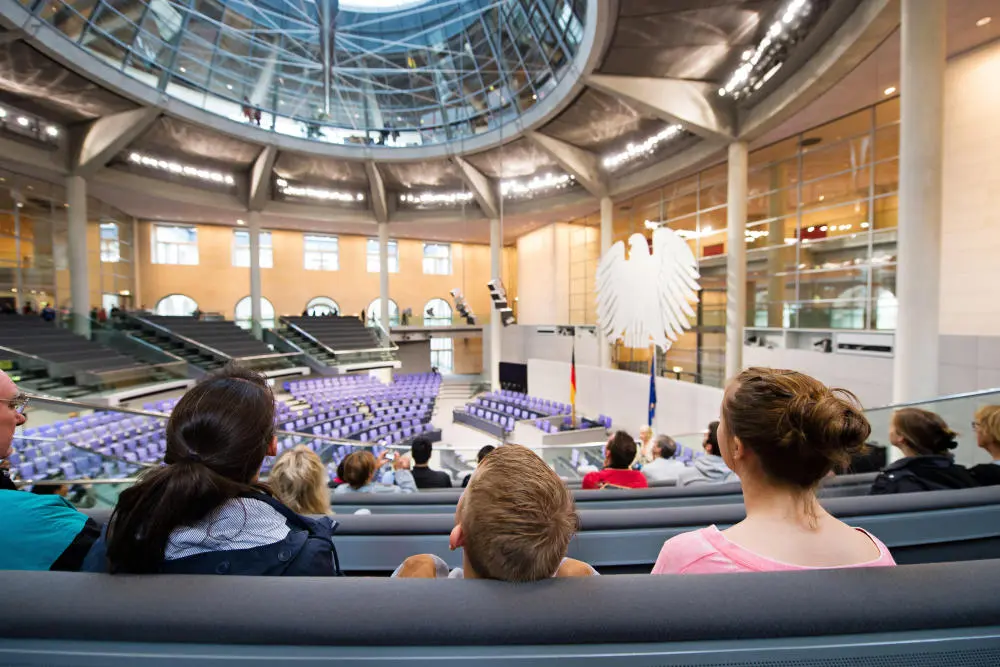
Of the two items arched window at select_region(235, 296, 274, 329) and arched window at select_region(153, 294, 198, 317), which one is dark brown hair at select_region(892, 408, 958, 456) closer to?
arched window at select_region(235, 296, 274, 329)

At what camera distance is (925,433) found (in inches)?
85.0

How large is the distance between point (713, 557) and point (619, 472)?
2.46 m

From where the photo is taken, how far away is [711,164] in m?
14.6

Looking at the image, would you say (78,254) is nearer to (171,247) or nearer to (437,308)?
(171,247)

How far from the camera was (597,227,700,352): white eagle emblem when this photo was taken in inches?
314

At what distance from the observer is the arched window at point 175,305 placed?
2278 centimetres

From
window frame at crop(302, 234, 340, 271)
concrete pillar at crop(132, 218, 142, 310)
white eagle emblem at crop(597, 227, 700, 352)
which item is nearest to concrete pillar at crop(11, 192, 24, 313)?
concrete pillar at crop(132, 218, 142, 310)

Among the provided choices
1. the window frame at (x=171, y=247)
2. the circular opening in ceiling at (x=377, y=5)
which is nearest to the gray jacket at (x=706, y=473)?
the circular opening in ceiling at (x=377, y=5)

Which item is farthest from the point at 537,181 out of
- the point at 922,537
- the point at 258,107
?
the point at 922,537

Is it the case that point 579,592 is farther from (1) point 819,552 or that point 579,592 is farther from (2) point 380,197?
(2) point 380,197

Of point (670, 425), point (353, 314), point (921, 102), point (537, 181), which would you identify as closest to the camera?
point (921, 102)

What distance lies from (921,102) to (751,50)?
6.12 meters

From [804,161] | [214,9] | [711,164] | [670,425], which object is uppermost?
[214,9]

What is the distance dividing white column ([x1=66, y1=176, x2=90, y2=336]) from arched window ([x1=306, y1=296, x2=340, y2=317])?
38.6ft
